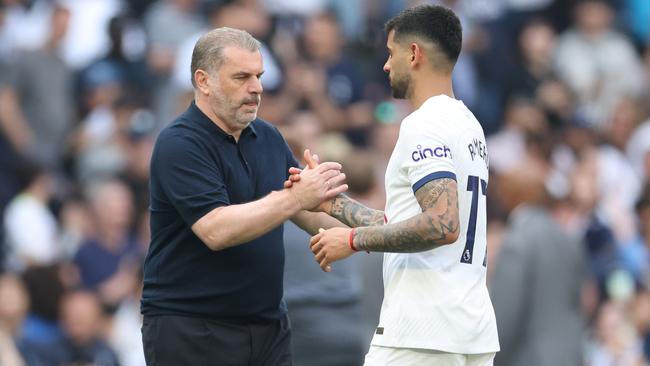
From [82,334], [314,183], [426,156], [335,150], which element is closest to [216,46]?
[314,183]

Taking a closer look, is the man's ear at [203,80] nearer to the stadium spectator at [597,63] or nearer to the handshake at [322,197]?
the handshake at [322,197]

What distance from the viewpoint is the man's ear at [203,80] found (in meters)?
7.17

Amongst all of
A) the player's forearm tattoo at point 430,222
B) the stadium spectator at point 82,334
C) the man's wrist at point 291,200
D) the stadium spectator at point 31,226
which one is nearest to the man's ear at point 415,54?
the player's forearm tattoo at point 430,222

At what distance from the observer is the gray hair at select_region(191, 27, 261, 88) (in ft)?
23.4

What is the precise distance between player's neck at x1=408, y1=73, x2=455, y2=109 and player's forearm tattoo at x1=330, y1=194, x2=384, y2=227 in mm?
722

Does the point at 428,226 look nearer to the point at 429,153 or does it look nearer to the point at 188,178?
the point at 429,153

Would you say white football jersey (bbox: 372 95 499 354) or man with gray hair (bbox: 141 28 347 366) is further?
man with gray hair (bbox: 141 28 347 366)

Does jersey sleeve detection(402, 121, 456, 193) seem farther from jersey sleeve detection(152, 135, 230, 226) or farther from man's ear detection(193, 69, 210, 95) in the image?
man's ear detection(193, 69, 210, 95)

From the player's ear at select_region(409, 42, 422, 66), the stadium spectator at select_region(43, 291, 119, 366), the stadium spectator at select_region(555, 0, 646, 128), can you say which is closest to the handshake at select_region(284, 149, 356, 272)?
the player's ear at select_region(409, 42, 422, 66)

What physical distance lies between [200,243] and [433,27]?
1.49 meters

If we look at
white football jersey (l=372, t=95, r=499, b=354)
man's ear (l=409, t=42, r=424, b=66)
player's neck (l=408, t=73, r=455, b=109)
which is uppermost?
man's ear (l=409, t=42, r=424, b=66)

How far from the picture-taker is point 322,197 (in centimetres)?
705

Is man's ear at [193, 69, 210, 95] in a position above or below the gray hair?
below

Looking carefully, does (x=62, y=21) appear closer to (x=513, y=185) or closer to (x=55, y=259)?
(x=55, y=259)
